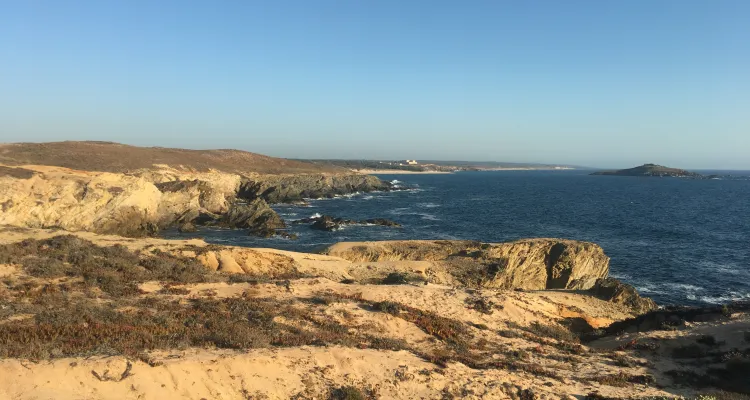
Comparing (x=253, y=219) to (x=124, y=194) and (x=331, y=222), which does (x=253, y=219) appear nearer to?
(x=331, y=222)

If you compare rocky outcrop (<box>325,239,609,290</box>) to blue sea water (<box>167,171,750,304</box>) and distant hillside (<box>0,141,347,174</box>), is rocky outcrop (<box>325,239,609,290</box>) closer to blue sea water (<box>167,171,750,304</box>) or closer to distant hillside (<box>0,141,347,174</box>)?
blue sea water (<box>167,171,750,304</box>)

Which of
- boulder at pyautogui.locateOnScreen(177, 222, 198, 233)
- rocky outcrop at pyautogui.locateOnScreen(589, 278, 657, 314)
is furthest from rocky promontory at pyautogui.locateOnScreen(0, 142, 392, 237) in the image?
rocky outcrop at pyautogui.locateOnScreen(589, 278, 657, 314)

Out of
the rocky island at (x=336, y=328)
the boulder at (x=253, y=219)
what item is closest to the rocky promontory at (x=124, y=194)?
the boulder at (x=253, y=219)

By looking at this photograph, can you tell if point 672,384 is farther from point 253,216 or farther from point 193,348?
point 253,216


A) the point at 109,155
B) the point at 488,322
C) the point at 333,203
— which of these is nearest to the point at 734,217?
the point at 333,203

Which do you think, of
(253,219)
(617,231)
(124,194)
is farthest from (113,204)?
(617,231)
